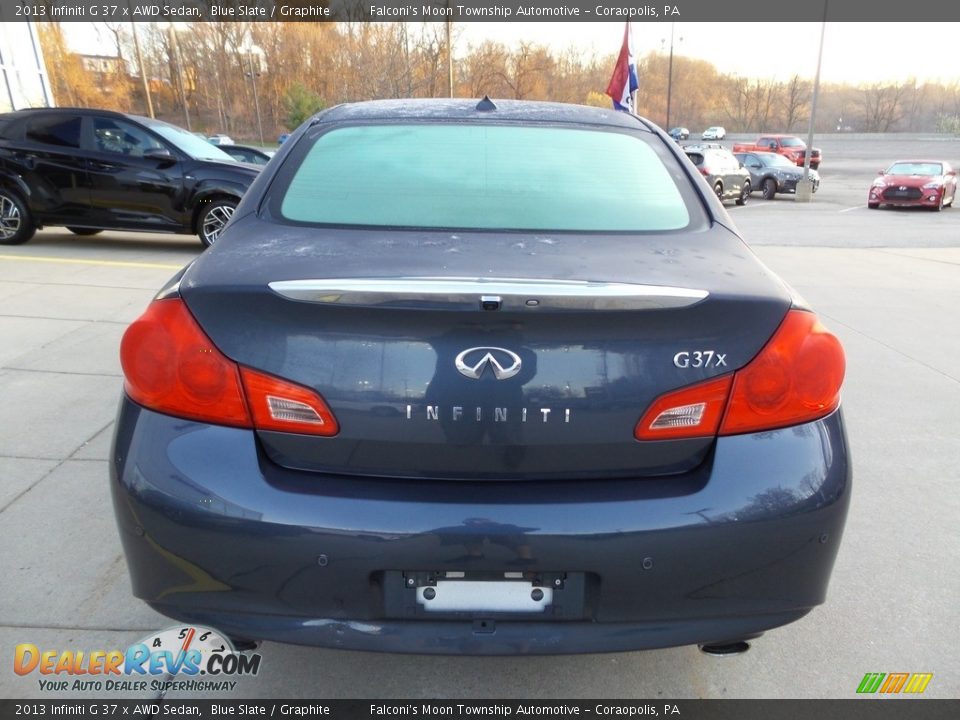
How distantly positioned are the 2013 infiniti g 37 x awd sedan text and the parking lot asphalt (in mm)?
531

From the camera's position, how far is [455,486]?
159cm

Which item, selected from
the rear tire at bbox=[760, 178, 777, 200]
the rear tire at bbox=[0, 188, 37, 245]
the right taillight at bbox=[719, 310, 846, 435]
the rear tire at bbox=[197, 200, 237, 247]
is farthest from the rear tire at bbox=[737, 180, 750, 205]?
the right taillight at bbox=[719, 310, 846, 435]

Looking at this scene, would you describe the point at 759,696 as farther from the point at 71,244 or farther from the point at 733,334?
the point at 71,244

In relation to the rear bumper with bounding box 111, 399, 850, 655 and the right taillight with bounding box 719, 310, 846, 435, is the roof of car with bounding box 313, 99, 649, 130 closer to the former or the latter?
the right taillight with bounding box 719, 310, 846, 435

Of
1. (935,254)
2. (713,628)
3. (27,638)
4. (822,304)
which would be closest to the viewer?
(713,628)

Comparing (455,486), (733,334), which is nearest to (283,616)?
(455,486)

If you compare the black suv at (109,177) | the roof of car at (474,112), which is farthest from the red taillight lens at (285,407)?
the black suv at (109,177)

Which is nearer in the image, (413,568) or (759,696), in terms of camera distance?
(413,568)

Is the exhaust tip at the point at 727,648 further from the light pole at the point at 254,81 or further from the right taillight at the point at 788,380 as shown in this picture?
the light pole at the point at 254,81

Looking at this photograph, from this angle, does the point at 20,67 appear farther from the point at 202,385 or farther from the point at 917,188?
the point at 917,188

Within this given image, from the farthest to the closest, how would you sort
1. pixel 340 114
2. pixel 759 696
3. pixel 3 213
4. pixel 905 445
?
pixel 3 213
pixel 905 445
pixel 340 114
pixel 759 696

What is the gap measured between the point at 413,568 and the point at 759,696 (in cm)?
120

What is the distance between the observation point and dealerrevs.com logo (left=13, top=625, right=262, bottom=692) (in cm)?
202

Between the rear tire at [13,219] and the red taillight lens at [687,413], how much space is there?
942cm
